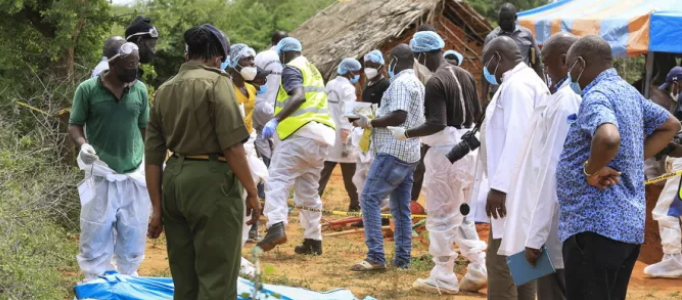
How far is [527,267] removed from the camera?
5.05 m

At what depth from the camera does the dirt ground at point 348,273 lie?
8211mm

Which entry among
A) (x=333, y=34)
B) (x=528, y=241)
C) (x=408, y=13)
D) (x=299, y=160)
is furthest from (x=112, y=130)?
(x=333, y=34)

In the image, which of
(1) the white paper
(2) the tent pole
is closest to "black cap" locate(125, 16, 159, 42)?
(1) the white paper

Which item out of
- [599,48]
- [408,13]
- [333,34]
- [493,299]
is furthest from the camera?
[333,34]

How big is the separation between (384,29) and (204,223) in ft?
43.4

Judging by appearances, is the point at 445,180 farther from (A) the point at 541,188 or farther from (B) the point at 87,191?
(A) the point at 541,188

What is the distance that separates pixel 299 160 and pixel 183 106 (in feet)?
13.6

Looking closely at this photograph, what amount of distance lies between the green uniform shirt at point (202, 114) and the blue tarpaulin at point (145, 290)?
165cm

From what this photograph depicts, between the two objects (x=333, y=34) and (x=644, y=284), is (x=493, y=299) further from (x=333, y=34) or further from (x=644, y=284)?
(x=333, y=34)

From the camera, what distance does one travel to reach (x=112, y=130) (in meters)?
6.89

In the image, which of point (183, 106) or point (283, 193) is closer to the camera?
point (183, 106)

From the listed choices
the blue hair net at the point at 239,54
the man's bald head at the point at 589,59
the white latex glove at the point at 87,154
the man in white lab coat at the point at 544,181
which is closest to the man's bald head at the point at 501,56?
the man in white lab coat at the point at 544,181

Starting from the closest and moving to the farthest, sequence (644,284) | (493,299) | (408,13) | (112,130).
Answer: (493,299)
(112,130)
(644,284)
(408,13)

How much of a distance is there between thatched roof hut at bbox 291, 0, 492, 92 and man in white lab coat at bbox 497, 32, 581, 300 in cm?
1218
